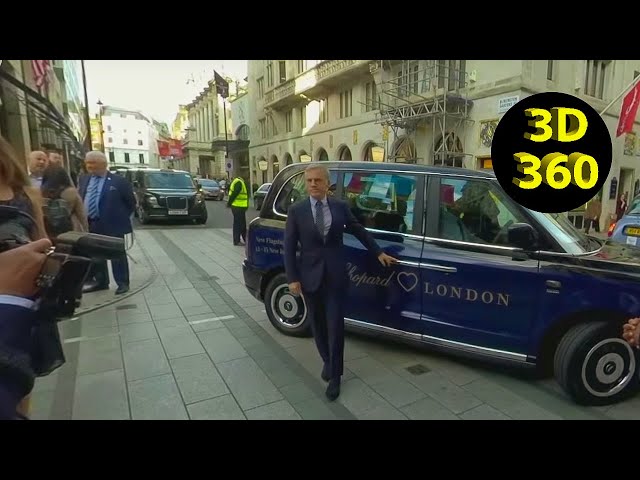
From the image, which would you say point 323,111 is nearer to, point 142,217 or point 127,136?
point 142,217

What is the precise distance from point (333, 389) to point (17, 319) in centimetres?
203

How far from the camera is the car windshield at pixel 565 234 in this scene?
9.13 ft

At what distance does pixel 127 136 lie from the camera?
229ft

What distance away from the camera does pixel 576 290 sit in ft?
8.57

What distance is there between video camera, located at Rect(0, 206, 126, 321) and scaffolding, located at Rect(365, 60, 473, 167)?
44.3 feet

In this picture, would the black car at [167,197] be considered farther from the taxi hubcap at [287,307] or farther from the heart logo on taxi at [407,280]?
the heart logo on taxi at [407,280]

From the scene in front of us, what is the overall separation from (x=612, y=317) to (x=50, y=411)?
4000 mm

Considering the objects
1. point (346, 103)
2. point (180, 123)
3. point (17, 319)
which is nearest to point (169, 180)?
point (346, 103)

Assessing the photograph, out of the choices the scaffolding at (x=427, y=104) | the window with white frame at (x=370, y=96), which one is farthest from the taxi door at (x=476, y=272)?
the window with white frame at (x=370, y=96)

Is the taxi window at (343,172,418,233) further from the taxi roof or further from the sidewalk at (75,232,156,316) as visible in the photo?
the sidewalk at (75,232,156,316)

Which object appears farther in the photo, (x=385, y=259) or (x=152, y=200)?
(x=152, y=200)

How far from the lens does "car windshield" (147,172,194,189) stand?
42.3 feet

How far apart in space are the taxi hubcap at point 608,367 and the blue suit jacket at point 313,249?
1.86 metres
